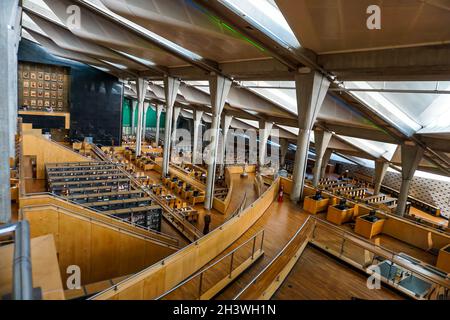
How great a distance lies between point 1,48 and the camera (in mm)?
6277

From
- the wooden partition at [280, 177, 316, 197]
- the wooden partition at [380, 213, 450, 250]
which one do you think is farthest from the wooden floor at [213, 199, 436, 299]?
the wooden partition at [280, 177, 316, 197]

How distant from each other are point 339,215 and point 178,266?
6.06m

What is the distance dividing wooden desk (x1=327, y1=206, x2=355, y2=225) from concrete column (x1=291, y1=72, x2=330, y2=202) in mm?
1786

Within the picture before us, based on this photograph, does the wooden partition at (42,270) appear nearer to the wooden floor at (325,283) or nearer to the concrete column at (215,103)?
the wooden floor at (325,283)

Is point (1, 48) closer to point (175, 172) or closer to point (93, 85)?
point (175, 172)

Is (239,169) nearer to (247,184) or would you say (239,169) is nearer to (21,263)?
(247,184)

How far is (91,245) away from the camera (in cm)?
782

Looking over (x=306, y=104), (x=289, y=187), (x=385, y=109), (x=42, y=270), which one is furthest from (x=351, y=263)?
(x=385, y=109)

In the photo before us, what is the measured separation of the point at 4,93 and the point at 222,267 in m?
6.56

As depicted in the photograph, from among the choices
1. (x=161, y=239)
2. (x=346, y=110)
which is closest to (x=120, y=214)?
(x=161, y=239)

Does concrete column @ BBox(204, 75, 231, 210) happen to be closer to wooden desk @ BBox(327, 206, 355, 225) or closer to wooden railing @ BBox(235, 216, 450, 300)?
wooden desk @ BBox(327, 206, 355, 225)

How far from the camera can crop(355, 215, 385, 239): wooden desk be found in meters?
7.98

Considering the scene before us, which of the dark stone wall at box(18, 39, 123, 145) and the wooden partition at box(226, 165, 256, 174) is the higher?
the dark stone wall at box(18, 39, 123, 145)

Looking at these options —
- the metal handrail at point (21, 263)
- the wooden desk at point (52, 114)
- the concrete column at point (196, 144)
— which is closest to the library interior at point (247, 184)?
the metal handrail at point (21, 263)
